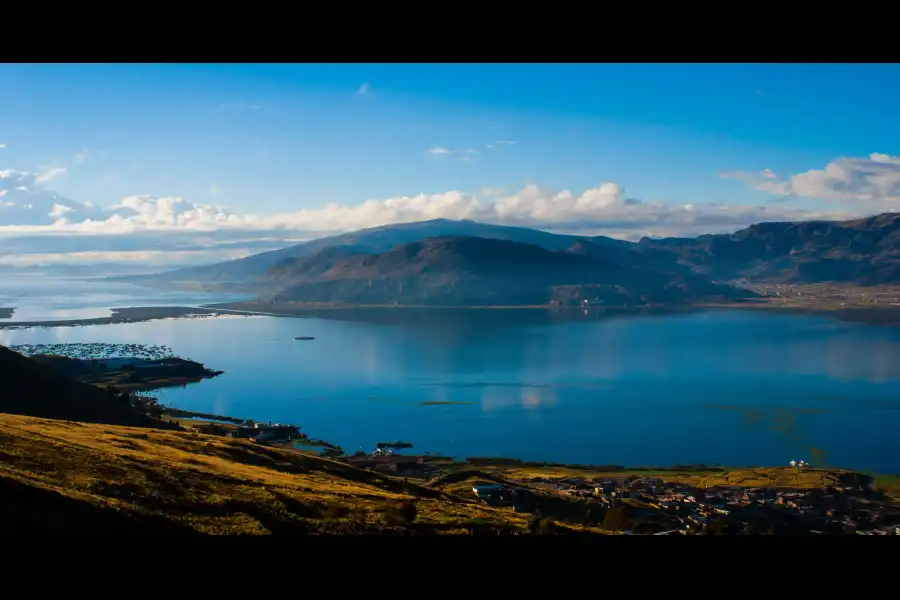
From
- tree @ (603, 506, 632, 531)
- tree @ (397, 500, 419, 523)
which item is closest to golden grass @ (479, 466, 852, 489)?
tree @ (603, 506, 632, 531)

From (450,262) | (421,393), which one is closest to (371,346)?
(421,393)

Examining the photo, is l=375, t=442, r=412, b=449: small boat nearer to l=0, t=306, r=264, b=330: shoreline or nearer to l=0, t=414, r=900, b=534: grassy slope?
l=0, t=414, r=900, b=534: grassy slope

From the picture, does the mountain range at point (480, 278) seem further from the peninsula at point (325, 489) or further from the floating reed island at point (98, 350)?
the peninsula at point (325, 489)

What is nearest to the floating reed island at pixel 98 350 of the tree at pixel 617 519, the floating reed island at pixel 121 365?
the floating reed island at pixel 121 365

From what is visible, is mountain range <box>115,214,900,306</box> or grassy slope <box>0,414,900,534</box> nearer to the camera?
grassy slope <box>0,414,900,534</box>

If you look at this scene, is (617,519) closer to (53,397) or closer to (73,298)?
(53,397)

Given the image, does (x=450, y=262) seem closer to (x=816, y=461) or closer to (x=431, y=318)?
(x=431, y=318)
